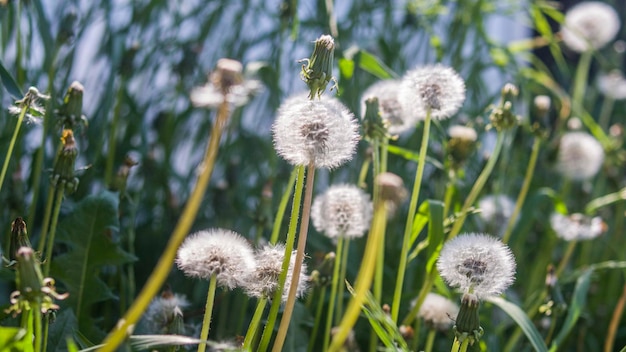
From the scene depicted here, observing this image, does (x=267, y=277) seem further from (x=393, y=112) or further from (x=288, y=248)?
(x=393, y=112)

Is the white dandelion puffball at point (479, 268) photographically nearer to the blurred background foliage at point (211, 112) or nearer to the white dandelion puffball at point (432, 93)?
the white dandelion puffball at point (432, 93)

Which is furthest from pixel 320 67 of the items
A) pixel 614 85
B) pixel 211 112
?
pixel 614 85

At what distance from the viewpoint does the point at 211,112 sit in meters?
1.42

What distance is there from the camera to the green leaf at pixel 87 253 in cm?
88

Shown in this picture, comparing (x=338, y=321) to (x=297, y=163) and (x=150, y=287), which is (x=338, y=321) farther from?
(x=150, y=287)

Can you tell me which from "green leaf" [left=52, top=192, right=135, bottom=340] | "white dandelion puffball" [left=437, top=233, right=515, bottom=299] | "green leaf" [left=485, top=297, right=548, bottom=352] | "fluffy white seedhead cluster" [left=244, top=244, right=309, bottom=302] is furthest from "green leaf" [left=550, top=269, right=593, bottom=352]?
"green leaf" [left=52, top=192, right=135, bottom=340]

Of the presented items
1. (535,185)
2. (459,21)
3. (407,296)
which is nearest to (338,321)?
(407,296)

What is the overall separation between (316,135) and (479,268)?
6.9 inches

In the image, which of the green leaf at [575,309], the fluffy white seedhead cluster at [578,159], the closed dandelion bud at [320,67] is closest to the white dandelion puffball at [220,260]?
the closed dandelion bud at [320,67]

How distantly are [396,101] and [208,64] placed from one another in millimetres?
636

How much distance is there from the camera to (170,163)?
1.39 metres

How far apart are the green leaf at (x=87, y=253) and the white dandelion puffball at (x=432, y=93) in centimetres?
32

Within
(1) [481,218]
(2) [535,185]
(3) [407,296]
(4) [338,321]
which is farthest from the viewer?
(2) [535,185]

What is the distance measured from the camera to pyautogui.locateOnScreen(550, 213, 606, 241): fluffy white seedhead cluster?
3.74 feet
